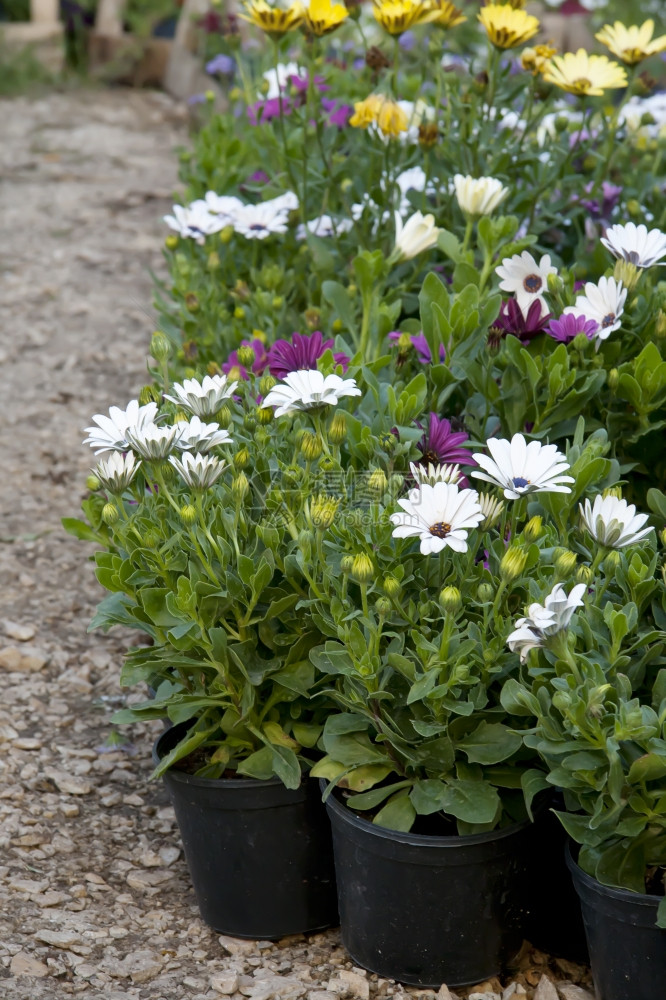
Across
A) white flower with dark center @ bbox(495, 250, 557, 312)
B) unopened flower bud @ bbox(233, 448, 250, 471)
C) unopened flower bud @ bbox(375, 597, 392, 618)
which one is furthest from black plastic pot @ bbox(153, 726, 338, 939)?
white flower with dark center @ bbox(495, 250, 557, 312)

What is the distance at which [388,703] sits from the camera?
1.86m

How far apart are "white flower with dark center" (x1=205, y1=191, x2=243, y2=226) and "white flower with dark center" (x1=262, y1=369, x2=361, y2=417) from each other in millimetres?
1358

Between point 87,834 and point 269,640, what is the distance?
656mm

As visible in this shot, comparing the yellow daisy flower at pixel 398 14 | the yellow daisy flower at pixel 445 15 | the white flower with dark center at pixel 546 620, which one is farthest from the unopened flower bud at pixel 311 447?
the yellow daisy flower at pixel 445 15

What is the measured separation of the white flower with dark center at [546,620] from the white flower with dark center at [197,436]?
55 centimetres

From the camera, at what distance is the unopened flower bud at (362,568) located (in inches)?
65.7

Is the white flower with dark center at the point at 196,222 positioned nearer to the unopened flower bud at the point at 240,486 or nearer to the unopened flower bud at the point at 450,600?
the unopened flower bud at the point at 240,486

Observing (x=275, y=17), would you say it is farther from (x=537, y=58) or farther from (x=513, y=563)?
(x=513, y=563)

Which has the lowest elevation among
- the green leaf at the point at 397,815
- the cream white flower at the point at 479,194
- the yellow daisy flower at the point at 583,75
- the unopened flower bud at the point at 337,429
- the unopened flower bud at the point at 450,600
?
the green leaf at the point at 397,815

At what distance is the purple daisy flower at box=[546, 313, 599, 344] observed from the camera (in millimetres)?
2188

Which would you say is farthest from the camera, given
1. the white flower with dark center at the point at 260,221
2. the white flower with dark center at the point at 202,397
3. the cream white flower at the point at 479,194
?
the white flower with dark center at the point at 260,221

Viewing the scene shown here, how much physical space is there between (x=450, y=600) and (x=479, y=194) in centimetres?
114

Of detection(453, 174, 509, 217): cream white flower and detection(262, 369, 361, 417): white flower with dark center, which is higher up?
detection(453, 174, 509, 217): cream white flower

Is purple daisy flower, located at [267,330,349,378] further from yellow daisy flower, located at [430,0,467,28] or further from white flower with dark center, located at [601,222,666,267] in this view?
yellow daisy flower, located at [430,0,467,28]
